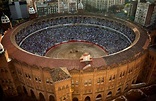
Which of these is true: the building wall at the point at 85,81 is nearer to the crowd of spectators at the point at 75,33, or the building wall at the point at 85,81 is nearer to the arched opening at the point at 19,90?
the arched opening at the point at 19,90

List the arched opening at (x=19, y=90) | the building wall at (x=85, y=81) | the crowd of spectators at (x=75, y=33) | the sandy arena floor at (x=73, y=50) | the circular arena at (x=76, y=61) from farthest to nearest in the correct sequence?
the crowd of spectators at (x=75, y=33) < the sandy arena floor at (x=73, y=50) < the arched opening at (x=19, y=90) < the building wall at (x=85, y=81) < the circular arena at (x=76, y=61)

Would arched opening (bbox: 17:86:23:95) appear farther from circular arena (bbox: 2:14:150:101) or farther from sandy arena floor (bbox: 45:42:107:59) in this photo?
sandy arena floor (bbox: 45:42:107:59)

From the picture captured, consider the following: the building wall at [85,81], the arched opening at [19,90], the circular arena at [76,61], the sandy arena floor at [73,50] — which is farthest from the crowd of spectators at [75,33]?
the building wall at [85,81]

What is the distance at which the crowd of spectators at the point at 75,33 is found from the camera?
237 ft

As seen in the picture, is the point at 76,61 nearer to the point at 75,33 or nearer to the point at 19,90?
the point at 19,90

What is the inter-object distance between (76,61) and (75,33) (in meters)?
35.8

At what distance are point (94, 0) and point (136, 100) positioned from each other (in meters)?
93.1

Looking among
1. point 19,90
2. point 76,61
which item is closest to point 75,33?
point 76,61

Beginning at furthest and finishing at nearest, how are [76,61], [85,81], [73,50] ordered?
[73,50] → [76,61] → [85,81]

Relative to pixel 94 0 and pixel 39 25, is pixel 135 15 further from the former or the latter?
pixel 39 25

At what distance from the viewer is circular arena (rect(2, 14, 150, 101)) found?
45.7 m

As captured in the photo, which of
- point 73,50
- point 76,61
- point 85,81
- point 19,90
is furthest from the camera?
point 73,50

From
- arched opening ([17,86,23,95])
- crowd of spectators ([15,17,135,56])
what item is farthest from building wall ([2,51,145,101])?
crowd of spectators ([15,17,135,56])

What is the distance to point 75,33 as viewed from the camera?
82.5 m
